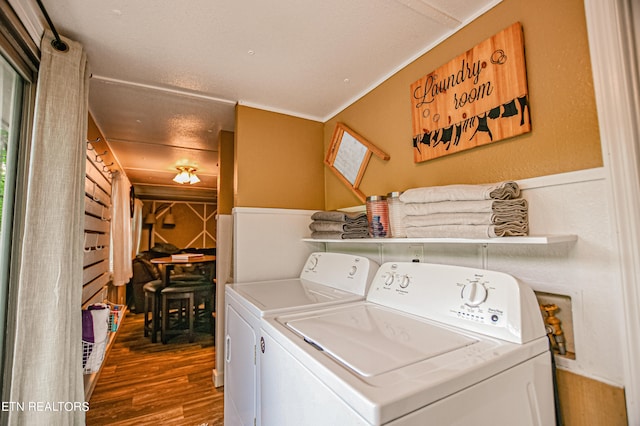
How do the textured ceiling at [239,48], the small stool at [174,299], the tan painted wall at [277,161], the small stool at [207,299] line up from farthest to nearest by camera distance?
the small stool at [207,299], the small stool at [174,299], the tan painted wall at [277,161], the textured ceiling at [239,48]

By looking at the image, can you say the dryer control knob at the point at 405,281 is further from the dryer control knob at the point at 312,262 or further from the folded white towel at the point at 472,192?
the dryer control knob at the point at 312,262

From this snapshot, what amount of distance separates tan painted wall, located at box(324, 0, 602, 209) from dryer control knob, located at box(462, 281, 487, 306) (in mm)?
480

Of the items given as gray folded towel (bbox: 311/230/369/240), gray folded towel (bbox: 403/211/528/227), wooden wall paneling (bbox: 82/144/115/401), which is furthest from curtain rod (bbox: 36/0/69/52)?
gray folded towel (bbox: 403/211/528/227)

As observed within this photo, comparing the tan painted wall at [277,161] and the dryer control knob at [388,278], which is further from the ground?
the tan painted wall at [277,161]

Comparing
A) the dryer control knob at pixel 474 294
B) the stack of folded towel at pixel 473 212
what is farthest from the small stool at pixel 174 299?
the dryer control knob at pixel 474 294

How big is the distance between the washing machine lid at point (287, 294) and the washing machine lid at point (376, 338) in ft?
0.48

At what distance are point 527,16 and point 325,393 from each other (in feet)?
4.89

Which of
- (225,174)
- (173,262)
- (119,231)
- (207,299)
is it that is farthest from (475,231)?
(119,231)

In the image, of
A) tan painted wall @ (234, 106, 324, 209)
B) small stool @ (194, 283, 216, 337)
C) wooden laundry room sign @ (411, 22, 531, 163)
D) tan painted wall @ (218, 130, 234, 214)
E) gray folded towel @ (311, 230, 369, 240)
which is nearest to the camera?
wooden laundry room sign @ (411, 22, 531, 163)

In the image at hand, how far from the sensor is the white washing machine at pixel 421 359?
0.64m

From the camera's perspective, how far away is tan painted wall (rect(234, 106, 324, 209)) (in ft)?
6.84

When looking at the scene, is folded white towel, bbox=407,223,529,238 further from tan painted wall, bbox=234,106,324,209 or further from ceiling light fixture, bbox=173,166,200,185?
ceiling light fixture, bbox=173,166,200,185

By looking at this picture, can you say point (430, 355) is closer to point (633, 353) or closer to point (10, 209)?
point (633, 353)

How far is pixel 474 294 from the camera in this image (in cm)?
99
